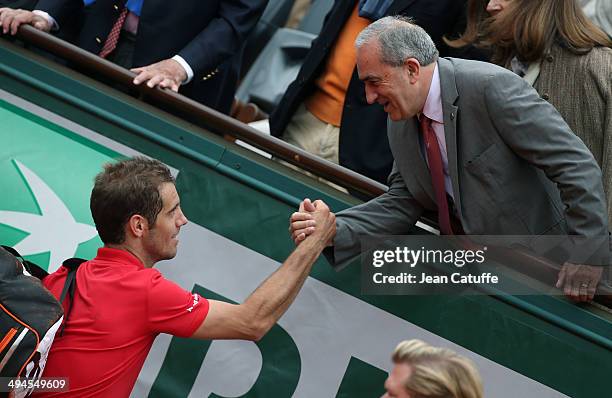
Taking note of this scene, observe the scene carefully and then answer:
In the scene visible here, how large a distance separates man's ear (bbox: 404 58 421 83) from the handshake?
0.58m

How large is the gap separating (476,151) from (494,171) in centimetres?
10

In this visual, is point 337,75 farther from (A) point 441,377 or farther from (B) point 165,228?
(A) point 441,377

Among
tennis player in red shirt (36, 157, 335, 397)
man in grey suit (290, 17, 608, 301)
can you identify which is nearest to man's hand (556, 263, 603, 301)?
man in grey suit (290, 17, 608, 301)

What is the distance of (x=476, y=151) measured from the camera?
3.95 meters

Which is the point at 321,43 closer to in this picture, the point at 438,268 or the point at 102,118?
the point at 102,118

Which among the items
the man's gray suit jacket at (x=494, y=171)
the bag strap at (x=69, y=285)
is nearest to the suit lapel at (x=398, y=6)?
the man's gray suit jacket at (x=494, y=171)

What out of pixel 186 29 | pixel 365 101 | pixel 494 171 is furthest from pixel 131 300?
pixel 186 29

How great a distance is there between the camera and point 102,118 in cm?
474

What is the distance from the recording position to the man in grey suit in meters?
3.77

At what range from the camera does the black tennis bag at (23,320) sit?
3154mm

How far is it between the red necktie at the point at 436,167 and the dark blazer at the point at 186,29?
1.40m

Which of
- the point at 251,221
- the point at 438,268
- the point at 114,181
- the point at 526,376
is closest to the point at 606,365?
the point at 526,376

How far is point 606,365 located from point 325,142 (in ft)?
5.81

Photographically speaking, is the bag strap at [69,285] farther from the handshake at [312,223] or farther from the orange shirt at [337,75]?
the orange shirt at [337,75]
